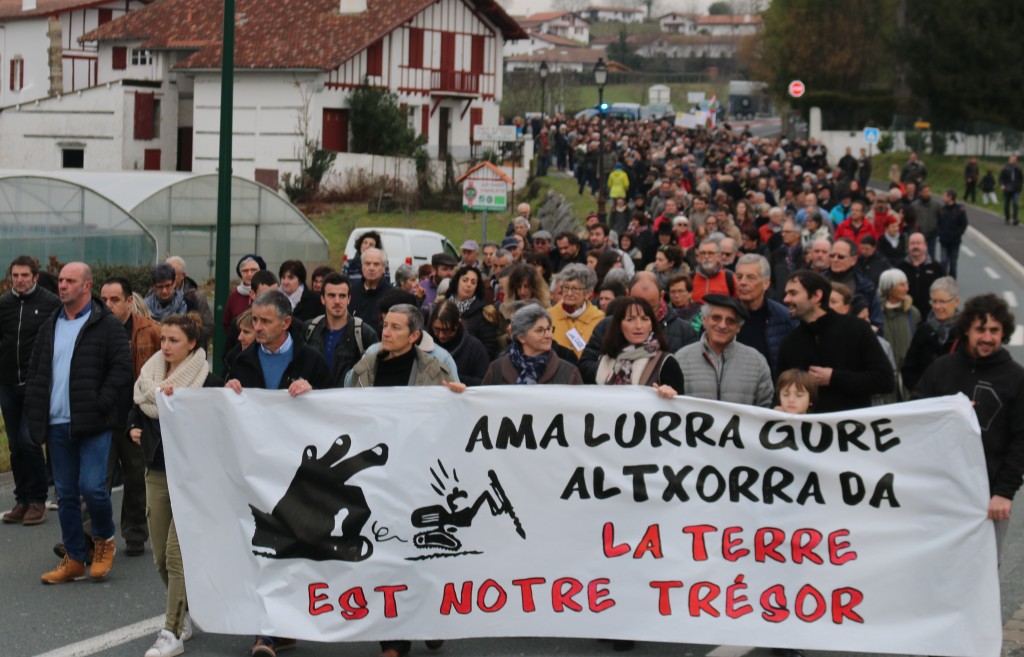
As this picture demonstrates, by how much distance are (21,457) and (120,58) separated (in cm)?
5704

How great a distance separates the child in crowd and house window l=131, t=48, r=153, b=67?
58.0 metres

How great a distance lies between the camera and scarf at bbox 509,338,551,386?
27.5ft

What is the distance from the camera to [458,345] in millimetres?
9914

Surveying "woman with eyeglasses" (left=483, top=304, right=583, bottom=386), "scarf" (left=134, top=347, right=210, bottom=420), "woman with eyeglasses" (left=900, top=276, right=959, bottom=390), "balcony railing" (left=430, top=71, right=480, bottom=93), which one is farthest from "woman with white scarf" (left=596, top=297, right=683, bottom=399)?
"balcony railing" (left=430, top=71, right=480, bottom=93)

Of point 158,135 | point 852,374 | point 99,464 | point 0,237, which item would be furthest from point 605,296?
point 158,135

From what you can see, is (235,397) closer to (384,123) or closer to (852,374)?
(852,374)

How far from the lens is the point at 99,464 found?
914cm

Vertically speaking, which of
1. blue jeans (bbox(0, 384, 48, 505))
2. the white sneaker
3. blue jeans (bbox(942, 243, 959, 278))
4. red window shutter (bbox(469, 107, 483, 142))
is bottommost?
the white sneaker

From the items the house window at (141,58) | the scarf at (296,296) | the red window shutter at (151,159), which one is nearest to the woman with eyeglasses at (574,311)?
the scarf at (296,296)

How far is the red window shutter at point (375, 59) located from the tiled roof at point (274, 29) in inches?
27.0

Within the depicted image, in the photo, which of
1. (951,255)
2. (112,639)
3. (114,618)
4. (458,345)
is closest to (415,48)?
(951,255)

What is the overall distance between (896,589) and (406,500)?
2.43 meters

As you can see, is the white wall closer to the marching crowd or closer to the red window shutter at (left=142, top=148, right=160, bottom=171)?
the red window shutter at (left=142, top=148, right=160, bottom=171)

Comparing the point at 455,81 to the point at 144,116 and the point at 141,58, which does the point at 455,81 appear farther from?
the point at 141,58
